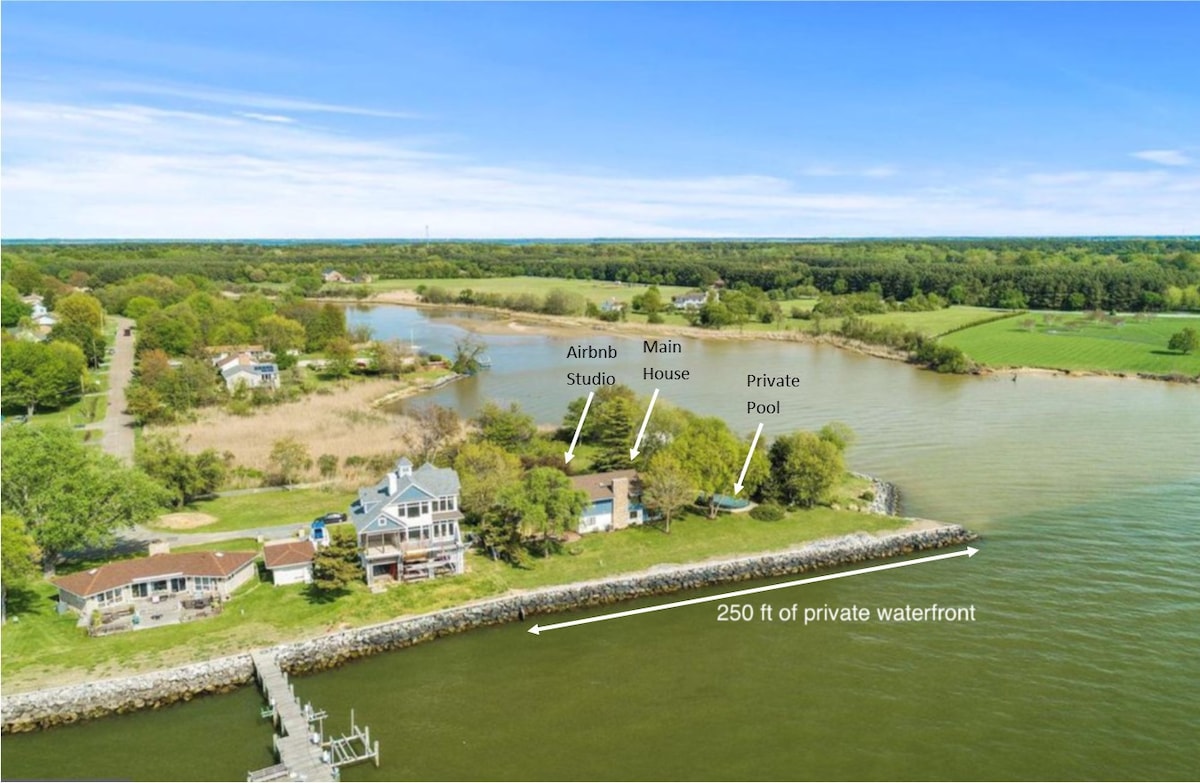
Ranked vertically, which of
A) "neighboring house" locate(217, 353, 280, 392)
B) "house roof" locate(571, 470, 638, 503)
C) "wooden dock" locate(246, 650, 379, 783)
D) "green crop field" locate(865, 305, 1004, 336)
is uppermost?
"green crop field" locate(865, 305, 1004, 336)

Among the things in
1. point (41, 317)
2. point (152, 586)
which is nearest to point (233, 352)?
point (41, 317)

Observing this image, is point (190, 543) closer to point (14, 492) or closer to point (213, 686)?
point (14, 492)

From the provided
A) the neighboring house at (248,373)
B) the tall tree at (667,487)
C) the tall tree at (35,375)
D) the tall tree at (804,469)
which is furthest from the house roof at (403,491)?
the tall tree at (35,375)

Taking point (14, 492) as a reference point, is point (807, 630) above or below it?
below

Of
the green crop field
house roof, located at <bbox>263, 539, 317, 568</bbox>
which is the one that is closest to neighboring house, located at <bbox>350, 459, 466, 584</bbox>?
house roof, located at <bbox>263, 539, 317, 568</bbox>

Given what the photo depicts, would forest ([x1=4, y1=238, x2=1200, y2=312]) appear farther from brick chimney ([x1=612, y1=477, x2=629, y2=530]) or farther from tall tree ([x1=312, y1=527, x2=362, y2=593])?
tall tree ([x1=312, y1=527, x2=362, y2=593])

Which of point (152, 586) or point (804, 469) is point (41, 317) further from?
point (804, 469)

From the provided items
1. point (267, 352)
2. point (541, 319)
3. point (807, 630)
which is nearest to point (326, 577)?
point (807, 630)
